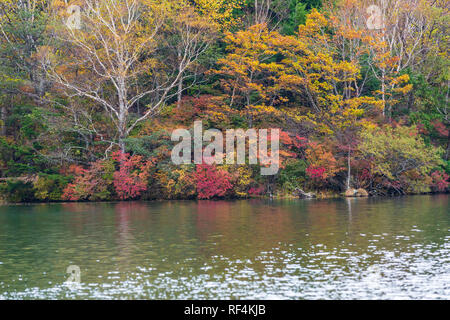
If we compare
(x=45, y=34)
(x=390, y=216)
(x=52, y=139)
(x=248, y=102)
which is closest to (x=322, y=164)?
(x=248, y=102)

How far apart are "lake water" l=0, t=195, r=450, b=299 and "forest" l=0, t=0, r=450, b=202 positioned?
9109 mm

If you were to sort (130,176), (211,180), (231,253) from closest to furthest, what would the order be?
(231,253) → (130,176) → (211,180)

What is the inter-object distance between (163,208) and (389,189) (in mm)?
18558

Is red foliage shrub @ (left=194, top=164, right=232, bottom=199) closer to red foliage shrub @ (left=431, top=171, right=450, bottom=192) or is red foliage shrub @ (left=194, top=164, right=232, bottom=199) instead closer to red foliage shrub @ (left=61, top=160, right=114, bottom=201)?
red foliage shrub @ (left=61, top=160, right=114, bottom=201)

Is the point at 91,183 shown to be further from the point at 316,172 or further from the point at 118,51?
the point at 316,172

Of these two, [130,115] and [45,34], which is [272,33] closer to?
[130,115]

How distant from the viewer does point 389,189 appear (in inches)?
1864

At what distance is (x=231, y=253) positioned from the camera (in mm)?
21547

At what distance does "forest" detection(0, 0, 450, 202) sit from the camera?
4484cm

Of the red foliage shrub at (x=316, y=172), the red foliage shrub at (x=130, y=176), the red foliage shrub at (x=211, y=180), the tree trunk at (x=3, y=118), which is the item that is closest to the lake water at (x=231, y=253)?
the red foliage shrub at (x=130, y=176)

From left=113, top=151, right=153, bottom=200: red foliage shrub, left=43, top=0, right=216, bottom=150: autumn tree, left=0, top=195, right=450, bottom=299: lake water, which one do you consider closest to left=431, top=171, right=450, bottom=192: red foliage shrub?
left=0, top=195, right=450, bottom=299: lake water

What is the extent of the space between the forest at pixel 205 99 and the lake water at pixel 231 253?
9.11m

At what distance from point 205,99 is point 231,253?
28.6 meters

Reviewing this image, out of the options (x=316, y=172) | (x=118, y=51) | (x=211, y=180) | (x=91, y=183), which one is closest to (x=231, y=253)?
(x=211, y=180)
